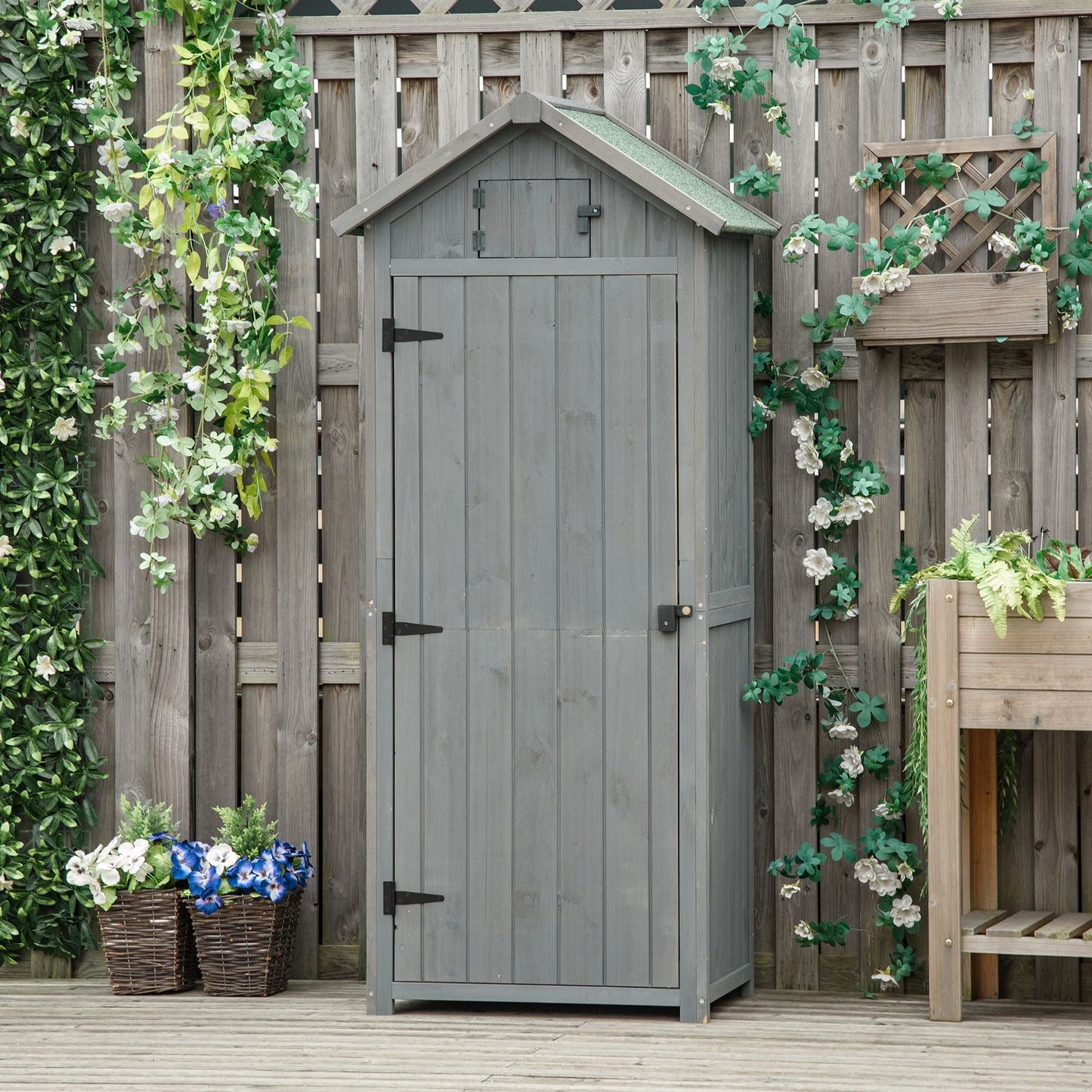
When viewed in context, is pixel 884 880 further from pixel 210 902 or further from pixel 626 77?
pixel 626 77

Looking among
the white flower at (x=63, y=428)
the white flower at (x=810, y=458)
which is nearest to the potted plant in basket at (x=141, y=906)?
the white flower at (x=63, y=428)

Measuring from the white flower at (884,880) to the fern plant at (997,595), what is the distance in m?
0.18

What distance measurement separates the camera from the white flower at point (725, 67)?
3945 mm

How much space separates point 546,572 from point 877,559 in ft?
3.05

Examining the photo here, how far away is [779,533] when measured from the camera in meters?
4.09

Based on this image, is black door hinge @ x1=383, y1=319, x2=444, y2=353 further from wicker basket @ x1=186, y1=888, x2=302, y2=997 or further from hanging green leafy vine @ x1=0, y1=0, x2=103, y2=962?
wicker basket @ x1=186, y1=888, x2=302, y2=997

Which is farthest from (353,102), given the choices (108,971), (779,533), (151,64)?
(108,971)

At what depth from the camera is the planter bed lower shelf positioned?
11.8 feet

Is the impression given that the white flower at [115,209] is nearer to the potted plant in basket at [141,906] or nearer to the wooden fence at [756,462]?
the wooden fence at [756,462]

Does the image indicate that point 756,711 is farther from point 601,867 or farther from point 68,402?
point 68,402

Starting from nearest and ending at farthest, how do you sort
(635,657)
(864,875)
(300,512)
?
(635,657) → (864,875) → (300,512)

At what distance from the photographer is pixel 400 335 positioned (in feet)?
12.3

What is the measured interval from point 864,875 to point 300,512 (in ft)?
5.87

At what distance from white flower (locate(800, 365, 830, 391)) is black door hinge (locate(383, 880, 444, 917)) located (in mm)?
1616
